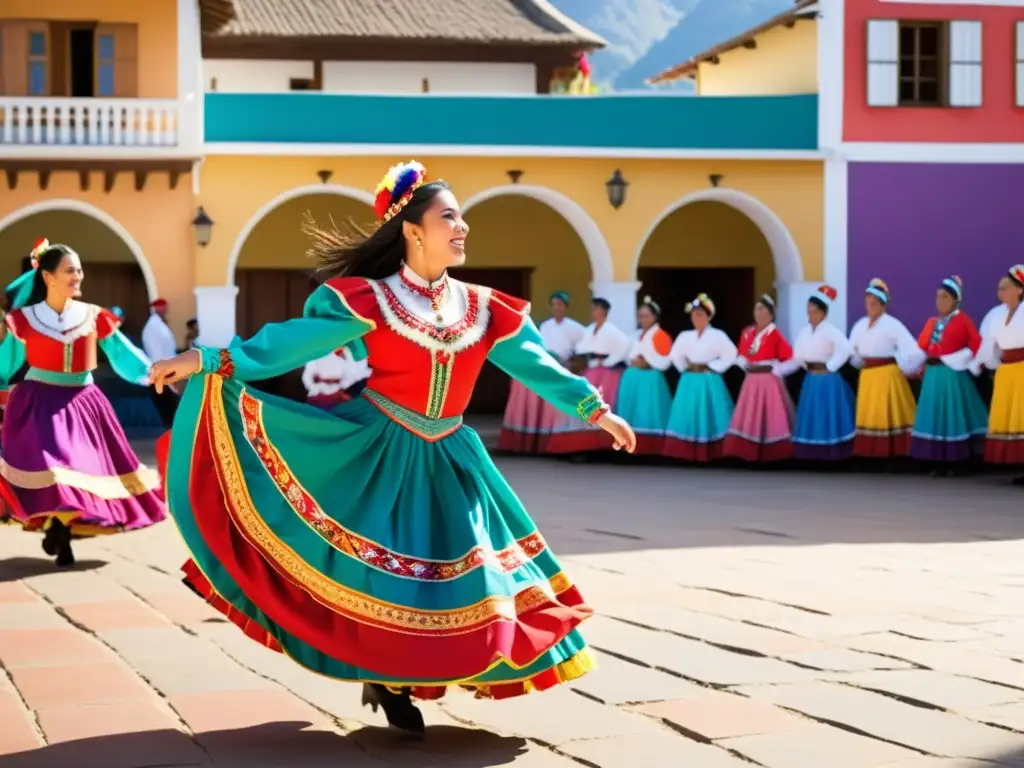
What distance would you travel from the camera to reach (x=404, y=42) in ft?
83.4

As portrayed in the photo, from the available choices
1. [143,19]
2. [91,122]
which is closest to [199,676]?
[91,122]

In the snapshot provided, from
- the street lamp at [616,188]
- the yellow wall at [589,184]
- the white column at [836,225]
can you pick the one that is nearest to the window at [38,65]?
the yellow wall at [589,184]

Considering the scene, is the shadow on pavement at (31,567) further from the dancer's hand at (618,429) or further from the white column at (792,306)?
the white column at (792,306)

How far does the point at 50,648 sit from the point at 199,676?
2.65 ft

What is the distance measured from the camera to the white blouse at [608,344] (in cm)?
1619

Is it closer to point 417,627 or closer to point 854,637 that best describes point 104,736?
point 417,627

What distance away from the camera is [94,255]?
75.7ft

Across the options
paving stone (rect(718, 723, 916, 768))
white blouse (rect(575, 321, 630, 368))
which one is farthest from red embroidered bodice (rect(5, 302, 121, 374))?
white blouse (rect(575, 321, 630, 368))

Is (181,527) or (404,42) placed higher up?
(404,42)

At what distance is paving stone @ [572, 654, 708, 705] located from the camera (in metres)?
5.23

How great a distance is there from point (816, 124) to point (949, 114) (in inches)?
66.3

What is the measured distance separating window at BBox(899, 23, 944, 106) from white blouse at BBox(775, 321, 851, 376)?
25.2 feet

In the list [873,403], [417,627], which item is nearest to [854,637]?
[417,627]

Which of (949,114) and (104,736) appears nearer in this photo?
(104,736)
